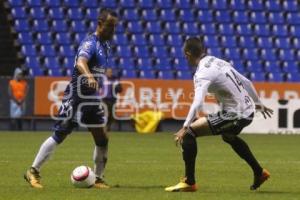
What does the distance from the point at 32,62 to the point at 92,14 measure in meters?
3.12

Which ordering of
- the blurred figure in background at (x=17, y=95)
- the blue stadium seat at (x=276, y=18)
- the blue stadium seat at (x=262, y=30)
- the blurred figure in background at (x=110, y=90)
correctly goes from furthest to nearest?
the blue stadium seat at (x=276, y=18) → the blue stadium seat at (x=262, y=30) → the blurred figure in background at (x=17, y=95) → the blurred figure in background at (x=110, y=90)

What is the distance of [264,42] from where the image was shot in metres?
31.5

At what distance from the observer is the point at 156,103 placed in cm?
2744

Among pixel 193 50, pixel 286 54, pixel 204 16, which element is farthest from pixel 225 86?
pixel 204 16

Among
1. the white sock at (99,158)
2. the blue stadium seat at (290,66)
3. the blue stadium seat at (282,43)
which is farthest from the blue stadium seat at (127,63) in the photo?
the white sock at (99,158)

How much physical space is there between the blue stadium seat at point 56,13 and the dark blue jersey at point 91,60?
2059cm

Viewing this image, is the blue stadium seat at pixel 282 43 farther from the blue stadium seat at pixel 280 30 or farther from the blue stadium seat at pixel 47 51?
the blue stadium seat at pixel 47 51

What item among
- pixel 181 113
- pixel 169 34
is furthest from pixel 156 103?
pixel 169 34

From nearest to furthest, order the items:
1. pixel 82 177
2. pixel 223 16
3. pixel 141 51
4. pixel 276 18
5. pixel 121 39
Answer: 1. pixel 82 177
2. pixel 141 51
3. pixel 121 39
4. pixel 223 16
5. pixel 276 18

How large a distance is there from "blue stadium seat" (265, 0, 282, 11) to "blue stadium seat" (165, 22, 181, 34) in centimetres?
373

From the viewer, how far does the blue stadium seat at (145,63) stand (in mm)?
29856

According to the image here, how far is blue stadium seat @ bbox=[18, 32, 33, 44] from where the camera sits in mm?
30172

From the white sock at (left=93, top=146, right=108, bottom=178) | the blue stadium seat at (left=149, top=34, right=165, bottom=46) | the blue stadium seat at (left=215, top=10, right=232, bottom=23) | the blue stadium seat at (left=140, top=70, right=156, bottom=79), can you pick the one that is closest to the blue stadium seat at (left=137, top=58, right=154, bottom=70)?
the blue stadium seat at (left=140, top=70, right=156, bottom=79)

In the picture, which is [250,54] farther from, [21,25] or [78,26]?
[21,25]
